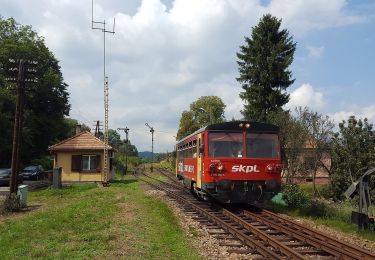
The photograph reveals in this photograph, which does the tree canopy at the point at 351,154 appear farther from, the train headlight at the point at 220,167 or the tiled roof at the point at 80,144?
the tiled roof at the point at 80,144

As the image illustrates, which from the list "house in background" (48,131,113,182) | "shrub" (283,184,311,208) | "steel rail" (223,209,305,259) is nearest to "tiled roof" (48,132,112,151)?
"house in background" (48,131,113,182)

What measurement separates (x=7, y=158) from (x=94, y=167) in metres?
18.3

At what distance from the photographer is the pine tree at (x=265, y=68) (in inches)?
1507

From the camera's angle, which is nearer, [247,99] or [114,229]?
[114,229]

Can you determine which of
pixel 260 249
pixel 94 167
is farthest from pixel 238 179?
pixel 94 167

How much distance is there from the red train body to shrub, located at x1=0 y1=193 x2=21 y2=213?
720 centimetres

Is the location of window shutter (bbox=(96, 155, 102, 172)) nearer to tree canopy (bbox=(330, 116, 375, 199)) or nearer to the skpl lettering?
tree canopy (bbox=(330, 116, 375, 199))

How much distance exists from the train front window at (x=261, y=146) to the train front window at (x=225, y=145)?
30cm

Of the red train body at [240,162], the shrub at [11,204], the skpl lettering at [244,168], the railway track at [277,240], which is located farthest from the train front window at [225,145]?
the shrub at [11,204]

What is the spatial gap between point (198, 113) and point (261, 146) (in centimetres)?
6704

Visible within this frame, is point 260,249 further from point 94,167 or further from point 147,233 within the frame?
point 94,167

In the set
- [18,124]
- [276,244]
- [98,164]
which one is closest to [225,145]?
[276,244]

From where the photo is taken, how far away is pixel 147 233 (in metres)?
11.5

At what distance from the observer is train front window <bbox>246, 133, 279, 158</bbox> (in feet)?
53.5
